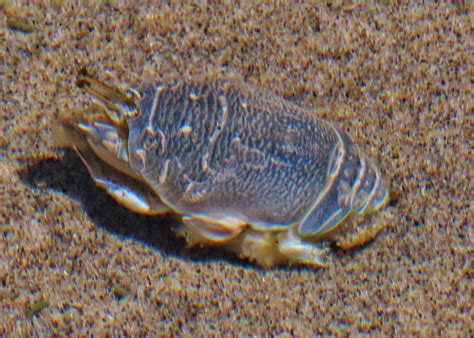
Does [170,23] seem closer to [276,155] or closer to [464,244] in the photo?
[276,155]

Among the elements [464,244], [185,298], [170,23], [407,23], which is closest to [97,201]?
[185,298]

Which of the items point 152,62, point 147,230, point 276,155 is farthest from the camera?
point 152,62

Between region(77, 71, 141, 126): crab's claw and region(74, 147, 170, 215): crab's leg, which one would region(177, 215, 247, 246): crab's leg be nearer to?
region(74, 147, 170, 215): crab's leg

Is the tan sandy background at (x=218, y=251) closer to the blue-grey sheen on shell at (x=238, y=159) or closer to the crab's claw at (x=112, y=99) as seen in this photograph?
the blue-grey sheen on shell at (x=238, y=159)

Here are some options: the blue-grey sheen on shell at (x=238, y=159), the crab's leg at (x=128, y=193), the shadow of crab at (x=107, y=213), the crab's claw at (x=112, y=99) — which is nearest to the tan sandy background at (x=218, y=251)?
the shadow of crab at (x=107, y=213)

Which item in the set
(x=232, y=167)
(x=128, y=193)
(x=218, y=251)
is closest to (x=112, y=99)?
(x=128, y=193)

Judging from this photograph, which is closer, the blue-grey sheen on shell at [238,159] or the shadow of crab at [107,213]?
the blue-grey sheen on shell at [238,159]
